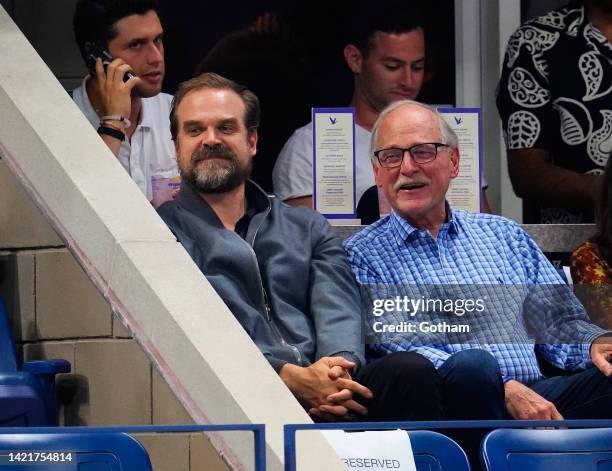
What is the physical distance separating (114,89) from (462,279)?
3.96 feet

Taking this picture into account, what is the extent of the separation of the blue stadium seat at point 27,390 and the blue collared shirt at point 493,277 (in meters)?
0.78

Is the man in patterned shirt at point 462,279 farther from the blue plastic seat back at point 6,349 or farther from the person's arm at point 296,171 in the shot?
the blue plastic seat back at point 6,349

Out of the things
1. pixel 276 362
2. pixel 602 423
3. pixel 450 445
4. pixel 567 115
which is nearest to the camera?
pixel 602 423

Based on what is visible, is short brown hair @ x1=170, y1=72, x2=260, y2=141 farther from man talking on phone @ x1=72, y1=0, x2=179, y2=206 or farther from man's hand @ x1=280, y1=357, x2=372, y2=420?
man's hand @ x1=280, y1=357, x2=372, y2=420

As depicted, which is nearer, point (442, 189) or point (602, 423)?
point (602, 423)

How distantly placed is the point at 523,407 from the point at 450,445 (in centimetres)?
65

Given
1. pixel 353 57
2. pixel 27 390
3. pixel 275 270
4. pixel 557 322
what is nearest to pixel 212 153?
pixel 275 270

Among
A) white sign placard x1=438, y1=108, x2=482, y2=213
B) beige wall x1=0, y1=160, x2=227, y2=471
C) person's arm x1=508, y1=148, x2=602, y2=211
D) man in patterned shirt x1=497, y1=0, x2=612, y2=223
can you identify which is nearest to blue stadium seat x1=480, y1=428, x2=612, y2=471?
beige wall x1=0, y1=160, x2=227, y2=471

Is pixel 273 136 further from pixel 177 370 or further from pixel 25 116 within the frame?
pixel 177 370

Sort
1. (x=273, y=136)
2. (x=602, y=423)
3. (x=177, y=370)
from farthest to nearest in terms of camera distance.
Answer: (x=273, y=136) → (x=177, y=370) → (x=602, y=423)

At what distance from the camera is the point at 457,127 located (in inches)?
171

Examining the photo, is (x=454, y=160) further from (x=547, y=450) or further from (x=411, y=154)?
(x=547, y=450)

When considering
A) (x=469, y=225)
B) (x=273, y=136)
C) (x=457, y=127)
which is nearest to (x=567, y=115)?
(x=457, y=127)

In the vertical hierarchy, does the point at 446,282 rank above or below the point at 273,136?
below
